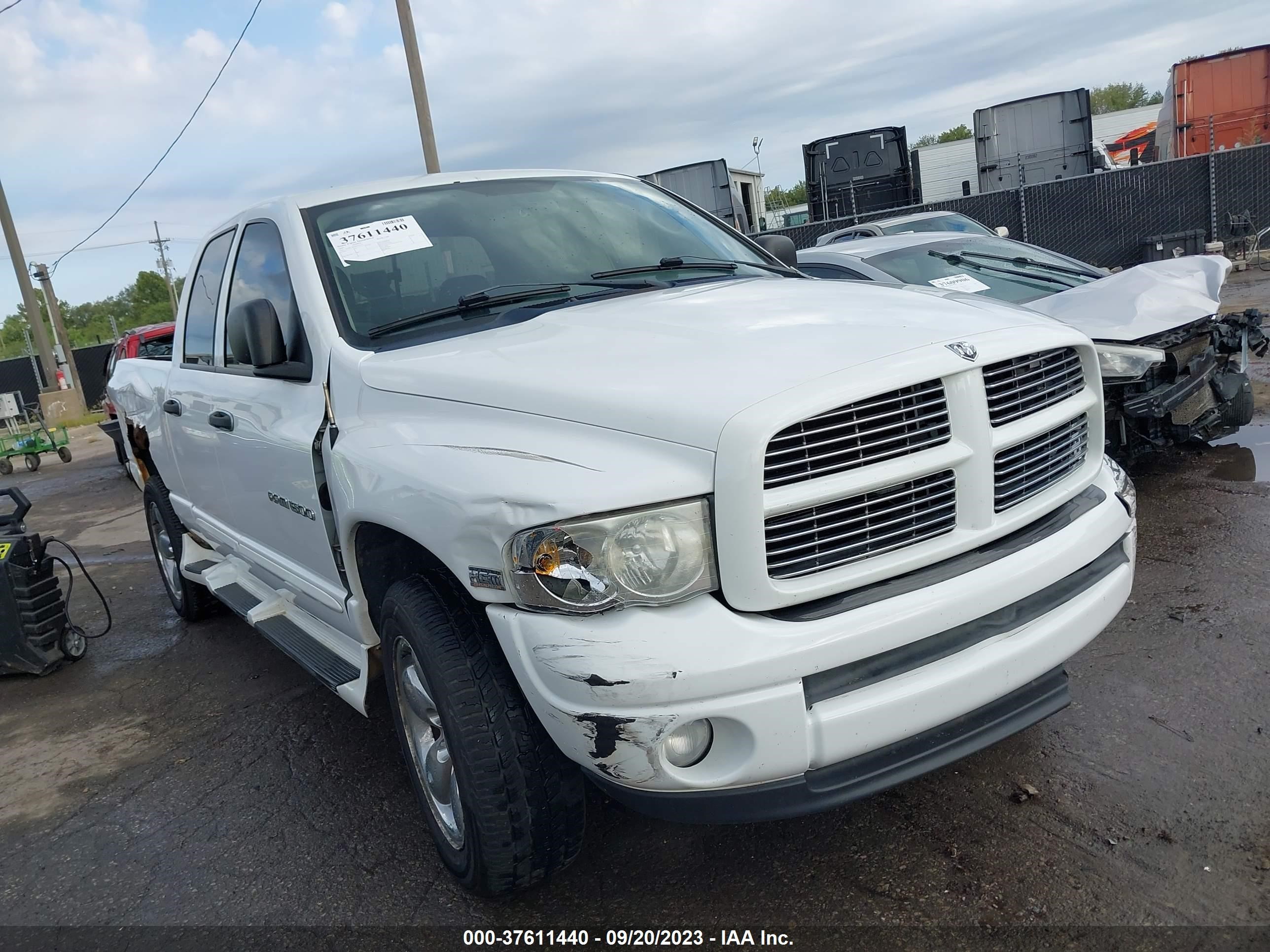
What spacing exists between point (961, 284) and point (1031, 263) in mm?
959

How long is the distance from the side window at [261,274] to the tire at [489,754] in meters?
1.31

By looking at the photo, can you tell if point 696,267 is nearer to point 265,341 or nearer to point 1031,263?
point 265,341

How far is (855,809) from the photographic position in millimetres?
2912

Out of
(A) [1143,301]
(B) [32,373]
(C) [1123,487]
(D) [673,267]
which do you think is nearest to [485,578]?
(D) [673,267]

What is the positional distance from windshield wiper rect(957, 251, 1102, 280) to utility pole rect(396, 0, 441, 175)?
738 cm

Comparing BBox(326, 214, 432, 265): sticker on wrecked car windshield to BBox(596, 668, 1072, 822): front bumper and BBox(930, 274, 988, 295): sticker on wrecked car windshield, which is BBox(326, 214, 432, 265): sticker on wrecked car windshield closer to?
BBox(596, 668, 1072, 822): front bumper

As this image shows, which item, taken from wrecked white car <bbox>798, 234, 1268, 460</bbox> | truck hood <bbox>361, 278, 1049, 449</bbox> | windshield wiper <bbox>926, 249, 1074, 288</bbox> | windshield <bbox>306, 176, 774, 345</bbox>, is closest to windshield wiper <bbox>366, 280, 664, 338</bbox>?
windshield <bbox>306, 176, 774, 345</bbox>

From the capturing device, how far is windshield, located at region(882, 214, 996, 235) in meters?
9.55

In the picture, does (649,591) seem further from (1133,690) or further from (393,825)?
(1133,690)

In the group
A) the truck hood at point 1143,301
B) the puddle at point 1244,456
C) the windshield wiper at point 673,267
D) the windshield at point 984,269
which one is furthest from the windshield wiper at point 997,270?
the windshield wiper at point 673,267

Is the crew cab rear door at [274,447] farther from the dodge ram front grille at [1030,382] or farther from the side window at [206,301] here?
the dodge ram front grille at [1030,382]

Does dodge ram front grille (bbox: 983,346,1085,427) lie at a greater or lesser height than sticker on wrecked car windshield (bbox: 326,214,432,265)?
lesser

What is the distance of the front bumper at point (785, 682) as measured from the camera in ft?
6.63

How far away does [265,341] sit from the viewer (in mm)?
3104
